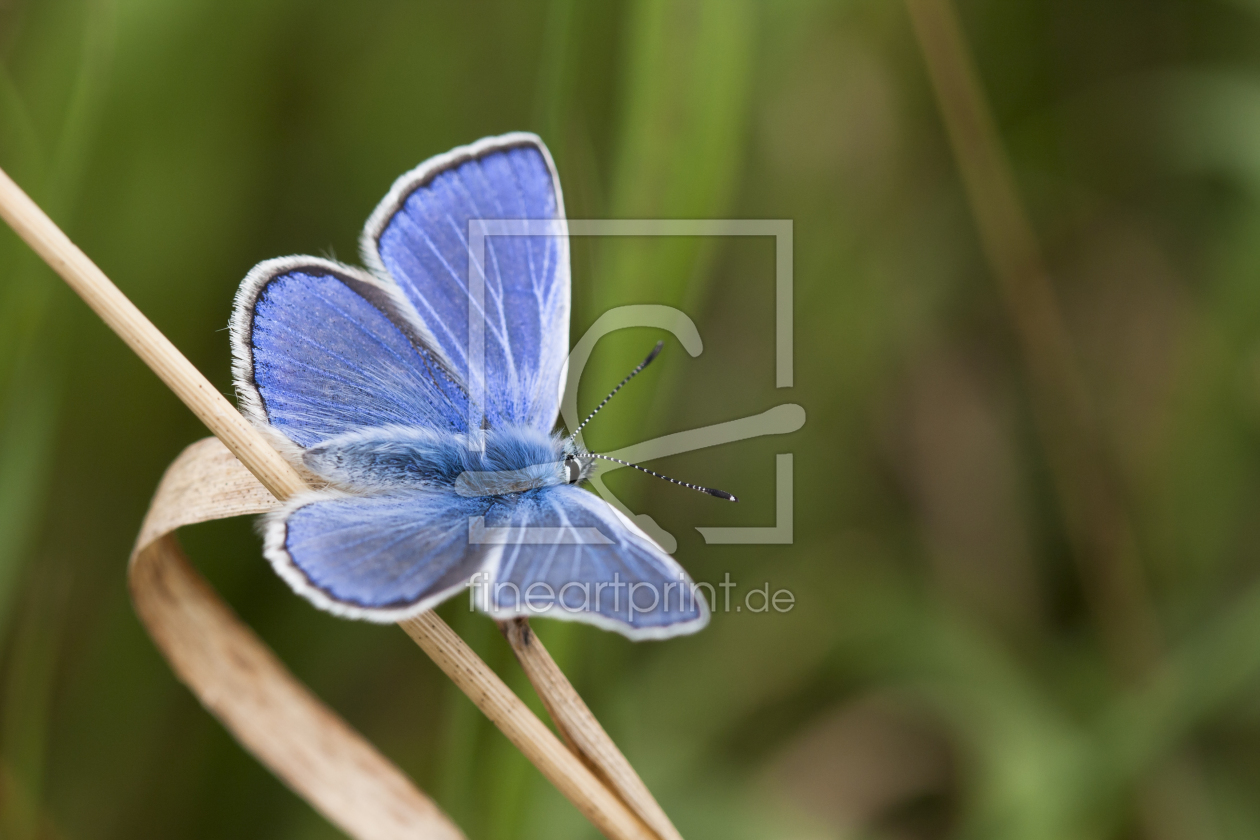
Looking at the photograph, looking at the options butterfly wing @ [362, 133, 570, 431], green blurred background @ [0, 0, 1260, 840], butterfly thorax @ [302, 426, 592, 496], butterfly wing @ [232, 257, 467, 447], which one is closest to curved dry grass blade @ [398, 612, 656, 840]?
green blurred background @ [0, 0, 1260, 840]

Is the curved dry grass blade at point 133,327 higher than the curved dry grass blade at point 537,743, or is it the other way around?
the curved dry grass blade at point 133,327

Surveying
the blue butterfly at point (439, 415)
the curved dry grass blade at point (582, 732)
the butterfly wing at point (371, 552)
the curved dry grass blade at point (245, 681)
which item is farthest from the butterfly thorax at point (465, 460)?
the curved dry grass blade at point (582, 732)

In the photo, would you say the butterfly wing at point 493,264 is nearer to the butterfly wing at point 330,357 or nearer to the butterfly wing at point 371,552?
the butterfly wing at point 330,357

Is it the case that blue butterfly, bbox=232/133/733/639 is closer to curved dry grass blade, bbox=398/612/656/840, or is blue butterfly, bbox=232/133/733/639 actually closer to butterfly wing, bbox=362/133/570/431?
butterfly wing, bbox=362/133/570/431

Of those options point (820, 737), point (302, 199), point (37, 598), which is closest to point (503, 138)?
point (302, 199)

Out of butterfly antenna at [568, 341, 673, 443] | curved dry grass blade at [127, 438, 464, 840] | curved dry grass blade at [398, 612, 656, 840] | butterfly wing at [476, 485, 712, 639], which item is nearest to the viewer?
butterfly wing at [476, 485, 712, 639]

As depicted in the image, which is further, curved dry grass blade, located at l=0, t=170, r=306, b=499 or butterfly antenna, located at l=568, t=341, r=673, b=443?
butterfly antenna, located at l=568, t=341, r=673, b=443
